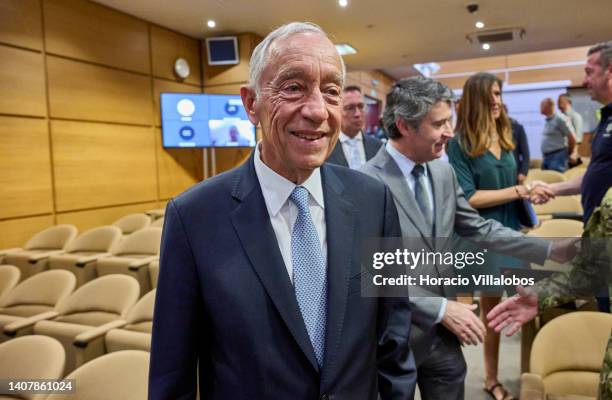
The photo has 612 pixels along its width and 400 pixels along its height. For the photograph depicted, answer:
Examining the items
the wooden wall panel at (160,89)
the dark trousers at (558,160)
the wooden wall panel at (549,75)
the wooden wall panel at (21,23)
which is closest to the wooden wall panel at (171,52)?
the wooden wall panel at (160,89)

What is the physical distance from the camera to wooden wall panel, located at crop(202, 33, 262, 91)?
24.4 ft

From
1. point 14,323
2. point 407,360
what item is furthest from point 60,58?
point 407,360

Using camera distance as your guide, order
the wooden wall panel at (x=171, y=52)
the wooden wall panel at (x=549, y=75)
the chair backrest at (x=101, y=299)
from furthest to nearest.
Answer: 1. the wooden wall panel at (x=549, y=75)
2. the wooden wall panel at (x=171, y=52)
3. the chair backrest at (x=101, y=299)

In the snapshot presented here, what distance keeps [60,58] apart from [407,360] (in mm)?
5764

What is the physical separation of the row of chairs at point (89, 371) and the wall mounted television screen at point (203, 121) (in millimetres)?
5071

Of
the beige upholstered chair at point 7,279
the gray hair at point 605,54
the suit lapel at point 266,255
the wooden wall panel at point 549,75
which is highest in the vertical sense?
the wooden wall panel at point 549,75

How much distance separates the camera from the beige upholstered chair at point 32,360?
1.86 metres

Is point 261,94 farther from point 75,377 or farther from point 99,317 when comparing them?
point 99,317

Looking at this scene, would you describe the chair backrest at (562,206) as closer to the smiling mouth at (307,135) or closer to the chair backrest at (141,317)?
the chair backrest at (141,317)

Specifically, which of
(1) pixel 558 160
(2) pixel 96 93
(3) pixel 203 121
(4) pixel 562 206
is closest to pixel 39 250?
(2) pixel 96 93

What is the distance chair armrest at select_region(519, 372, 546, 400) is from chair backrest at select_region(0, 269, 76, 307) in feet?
9.37

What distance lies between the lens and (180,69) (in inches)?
285

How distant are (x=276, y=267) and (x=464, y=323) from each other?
83cm

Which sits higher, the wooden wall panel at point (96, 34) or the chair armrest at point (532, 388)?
the wooden wall panel at point (96, 34)
